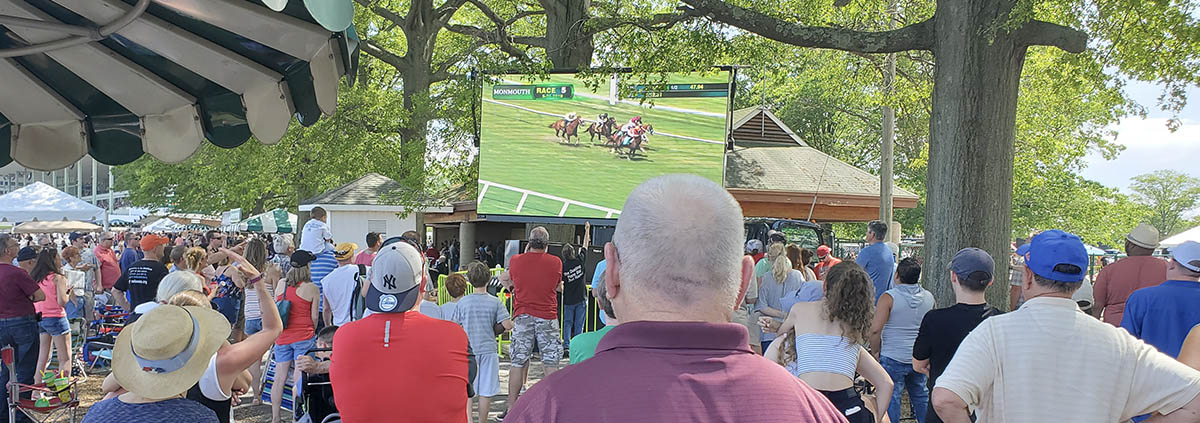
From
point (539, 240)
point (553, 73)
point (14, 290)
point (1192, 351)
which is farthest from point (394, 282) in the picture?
point (553, 73)

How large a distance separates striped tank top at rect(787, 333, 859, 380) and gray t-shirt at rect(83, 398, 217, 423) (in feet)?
10.1

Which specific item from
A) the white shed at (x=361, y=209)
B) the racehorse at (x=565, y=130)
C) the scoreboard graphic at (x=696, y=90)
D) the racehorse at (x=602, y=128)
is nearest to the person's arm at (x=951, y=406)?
the scoreboard graphic at (x=696, y=90)

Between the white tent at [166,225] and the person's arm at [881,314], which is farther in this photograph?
the white tent at [166,225]

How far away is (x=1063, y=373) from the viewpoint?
10.1 ft

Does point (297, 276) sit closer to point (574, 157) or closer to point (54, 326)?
point (54, 326)

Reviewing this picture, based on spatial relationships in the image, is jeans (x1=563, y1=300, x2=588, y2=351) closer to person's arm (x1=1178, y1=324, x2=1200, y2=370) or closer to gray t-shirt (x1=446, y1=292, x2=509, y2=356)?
gray t-shirt (x1=446, y1=292, x2=509, y2=356)

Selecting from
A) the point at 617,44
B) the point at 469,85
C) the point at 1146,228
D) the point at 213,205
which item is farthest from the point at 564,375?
the point at 213,205

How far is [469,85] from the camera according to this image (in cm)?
1493

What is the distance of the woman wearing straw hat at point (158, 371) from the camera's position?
3311 mm

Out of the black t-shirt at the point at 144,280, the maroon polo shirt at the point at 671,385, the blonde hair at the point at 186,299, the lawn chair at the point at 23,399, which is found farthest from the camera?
the black t-shirt at the point at 144,280

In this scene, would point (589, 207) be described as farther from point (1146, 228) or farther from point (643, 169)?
point (1146, 228)

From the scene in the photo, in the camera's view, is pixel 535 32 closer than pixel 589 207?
No

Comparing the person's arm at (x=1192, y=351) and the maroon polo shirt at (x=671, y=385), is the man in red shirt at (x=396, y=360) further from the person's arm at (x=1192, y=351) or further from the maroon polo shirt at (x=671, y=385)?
the person's arm at (x=1192, y=351)

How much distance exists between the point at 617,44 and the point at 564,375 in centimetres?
Answer: 990
